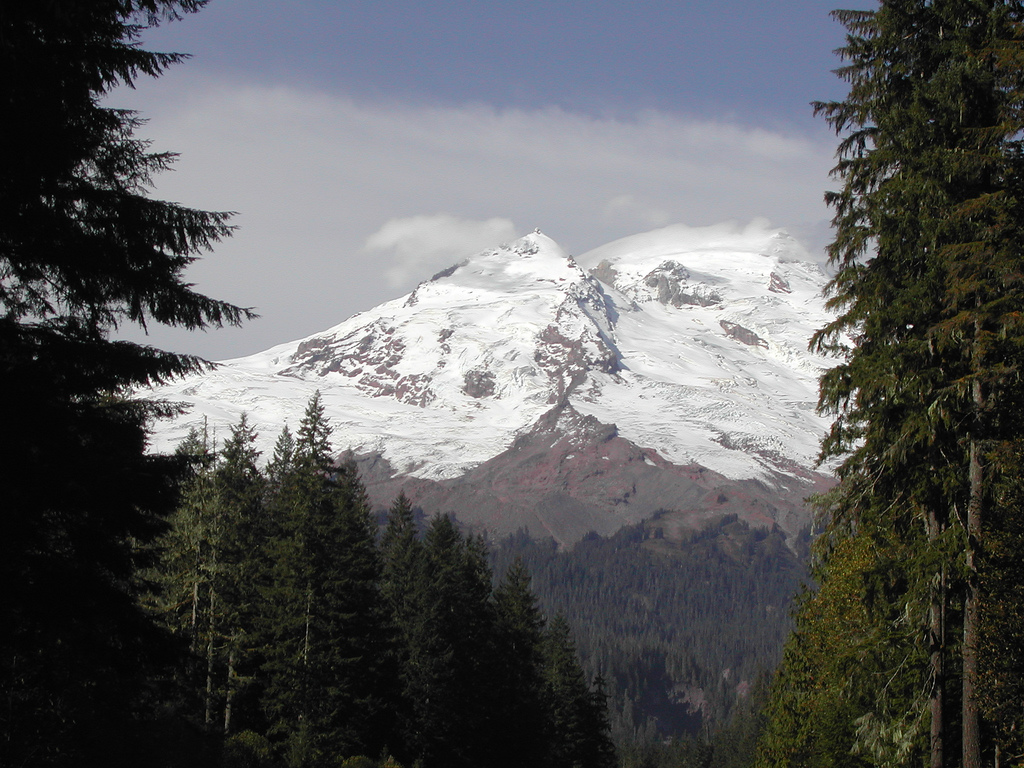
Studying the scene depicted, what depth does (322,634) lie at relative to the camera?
31.3m

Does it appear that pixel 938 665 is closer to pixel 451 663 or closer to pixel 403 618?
pixel 451 663

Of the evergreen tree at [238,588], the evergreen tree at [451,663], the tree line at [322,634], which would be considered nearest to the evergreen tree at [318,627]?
the tree line at [322,634]

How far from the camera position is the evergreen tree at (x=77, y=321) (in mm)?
9562

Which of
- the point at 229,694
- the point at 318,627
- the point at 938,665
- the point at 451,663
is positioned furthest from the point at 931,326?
the point at 451,663

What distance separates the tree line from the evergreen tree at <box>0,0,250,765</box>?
45.7ft

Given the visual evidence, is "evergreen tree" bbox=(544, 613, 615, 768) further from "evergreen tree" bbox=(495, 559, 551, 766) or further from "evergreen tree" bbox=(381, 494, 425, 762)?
"evergreen tree" bbox=(381, 494, 425, 762)

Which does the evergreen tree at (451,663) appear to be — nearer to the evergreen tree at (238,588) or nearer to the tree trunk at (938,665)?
the evergreen tree at (238,588)

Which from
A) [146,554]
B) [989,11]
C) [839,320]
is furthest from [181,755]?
[989,11]

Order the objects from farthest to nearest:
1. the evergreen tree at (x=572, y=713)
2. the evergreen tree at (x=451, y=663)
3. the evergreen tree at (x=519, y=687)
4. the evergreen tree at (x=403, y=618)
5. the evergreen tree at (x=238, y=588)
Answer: the evergreen tree at (x=572, y=713)
the evergreen tree at (x=519, y=687)
the evergreen tree at (x=403, y=618)
the evergreen tree at (x=451, y=663)
the evergreen tree at (x=238, y=588)

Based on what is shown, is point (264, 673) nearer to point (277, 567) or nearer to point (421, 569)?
point (277, 567)

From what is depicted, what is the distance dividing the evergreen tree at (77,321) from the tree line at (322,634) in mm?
13936

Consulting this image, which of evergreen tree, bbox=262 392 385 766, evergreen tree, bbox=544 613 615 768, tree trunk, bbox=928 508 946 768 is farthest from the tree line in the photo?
tree trunk, bbox=928 508 946 768

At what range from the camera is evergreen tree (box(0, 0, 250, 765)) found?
956 cm

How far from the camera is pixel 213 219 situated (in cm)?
1139
